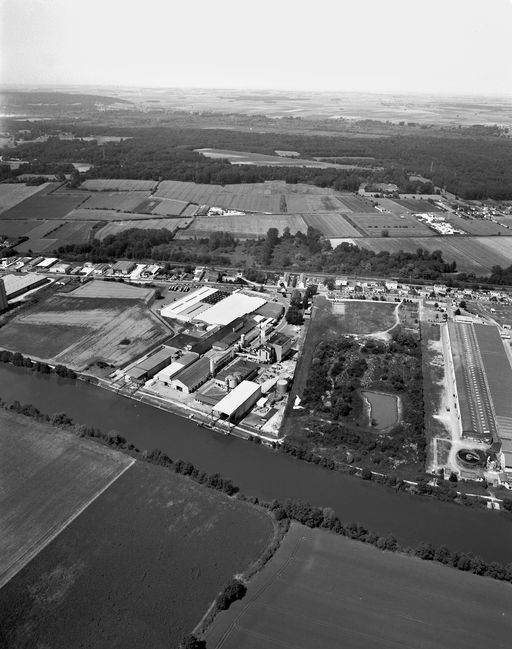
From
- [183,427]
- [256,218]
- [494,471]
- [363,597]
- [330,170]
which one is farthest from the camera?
[330,170]

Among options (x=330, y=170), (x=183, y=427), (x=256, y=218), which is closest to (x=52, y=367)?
(x=183, y=427)

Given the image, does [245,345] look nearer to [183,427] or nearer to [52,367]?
[183,427]

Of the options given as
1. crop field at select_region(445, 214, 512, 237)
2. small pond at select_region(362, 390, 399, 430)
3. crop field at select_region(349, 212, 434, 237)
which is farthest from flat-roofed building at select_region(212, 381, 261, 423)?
crop field at select_region(445, 214, 512, 237)

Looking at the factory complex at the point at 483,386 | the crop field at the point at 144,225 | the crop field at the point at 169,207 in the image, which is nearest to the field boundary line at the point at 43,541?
the factory complex at the point at 483,386

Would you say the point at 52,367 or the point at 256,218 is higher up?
the point at 256,218

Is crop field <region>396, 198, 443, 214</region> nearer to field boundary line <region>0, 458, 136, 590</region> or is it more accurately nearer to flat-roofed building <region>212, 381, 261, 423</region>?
flat-roofed building <region>212, 381, 261, 423</region>

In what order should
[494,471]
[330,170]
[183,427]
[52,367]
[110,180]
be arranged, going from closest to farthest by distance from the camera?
[494,471]
[183,427]
[52,367]
[110,180]
[330,170]

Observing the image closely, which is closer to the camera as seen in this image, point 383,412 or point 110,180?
point 383,412

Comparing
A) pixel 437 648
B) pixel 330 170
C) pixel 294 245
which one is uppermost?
pixel 330 170
